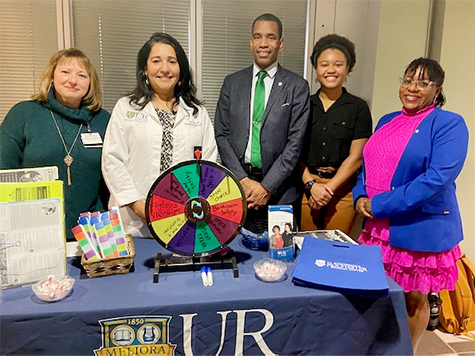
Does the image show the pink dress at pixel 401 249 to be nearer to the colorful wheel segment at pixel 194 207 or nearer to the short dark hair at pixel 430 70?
the short dark hair at pixel 430 70

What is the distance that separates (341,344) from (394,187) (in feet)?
2.67

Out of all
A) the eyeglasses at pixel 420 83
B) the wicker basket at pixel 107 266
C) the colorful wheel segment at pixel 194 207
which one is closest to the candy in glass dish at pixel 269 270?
the colorful wheel segment at pixel 194 207

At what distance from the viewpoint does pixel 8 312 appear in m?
1.16

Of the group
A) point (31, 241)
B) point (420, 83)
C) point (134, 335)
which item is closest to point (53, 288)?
point (31, 241)

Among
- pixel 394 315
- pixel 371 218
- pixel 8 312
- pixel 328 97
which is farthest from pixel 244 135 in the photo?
pixel 8 312

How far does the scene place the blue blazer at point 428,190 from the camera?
169cm

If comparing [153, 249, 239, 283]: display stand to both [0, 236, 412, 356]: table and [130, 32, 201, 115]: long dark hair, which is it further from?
[130, 32, 201, 115]: long dark hair

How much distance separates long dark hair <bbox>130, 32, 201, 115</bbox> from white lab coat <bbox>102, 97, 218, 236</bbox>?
1.6 inches

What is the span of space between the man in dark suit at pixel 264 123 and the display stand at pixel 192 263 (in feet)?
2.11

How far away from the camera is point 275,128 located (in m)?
2.11

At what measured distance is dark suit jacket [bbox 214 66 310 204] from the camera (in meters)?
2.09

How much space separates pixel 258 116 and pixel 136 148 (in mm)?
694

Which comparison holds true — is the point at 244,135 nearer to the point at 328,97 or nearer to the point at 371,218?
the point at 328,97

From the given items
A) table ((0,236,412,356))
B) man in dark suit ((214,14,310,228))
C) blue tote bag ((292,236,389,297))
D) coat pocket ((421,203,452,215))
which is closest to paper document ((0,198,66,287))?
table ((0,236,412,356))
